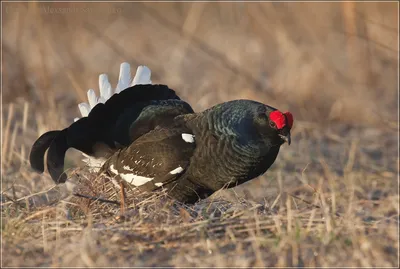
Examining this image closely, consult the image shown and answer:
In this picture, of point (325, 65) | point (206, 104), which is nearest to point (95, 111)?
point (206, 104)

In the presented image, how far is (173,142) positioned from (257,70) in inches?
227

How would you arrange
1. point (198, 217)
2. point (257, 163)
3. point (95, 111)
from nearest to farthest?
point (198, 217)
point (257, 163)
point (95, 111)

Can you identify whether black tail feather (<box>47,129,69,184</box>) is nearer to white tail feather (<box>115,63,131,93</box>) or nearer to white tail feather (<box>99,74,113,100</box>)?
white tail feather (<box>99,74,113,100</box>)

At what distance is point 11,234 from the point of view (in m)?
3.28

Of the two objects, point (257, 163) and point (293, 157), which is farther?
point (293, 157)

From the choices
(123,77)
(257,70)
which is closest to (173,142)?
(123,77)

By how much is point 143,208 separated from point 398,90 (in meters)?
5.53

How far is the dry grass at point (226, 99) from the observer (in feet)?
10.4

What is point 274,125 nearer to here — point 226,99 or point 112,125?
point 112,125

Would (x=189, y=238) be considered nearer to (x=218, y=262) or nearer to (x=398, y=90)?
(x=218, y=262)

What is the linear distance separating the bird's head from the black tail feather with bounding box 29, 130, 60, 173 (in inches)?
45.4

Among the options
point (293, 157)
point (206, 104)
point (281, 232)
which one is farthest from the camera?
point (206, 104)

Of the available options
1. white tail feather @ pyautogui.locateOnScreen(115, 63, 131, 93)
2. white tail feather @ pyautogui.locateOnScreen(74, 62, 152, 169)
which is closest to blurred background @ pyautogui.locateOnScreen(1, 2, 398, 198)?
white tail feather @ pyautogui.locateOnScreen(74, 62, 152, 169)

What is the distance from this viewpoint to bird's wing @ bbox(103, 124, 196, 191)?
400 centimetres
